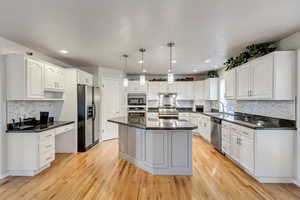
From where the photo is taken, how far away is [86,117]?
480cm

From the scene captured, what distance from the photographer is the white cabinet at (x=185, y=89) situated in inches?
282

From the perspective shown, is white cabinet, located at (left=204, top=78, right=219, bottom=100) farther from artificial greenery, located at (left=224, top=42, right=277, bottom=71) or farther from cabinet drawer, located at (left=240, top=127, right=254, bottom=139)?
cabinet drawer, located at (left=240, top=127, right=254, bottom=139)

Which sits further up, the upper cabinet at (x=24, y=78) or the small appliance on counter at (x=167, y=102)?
the upper cabinet at (x=24, y=78)

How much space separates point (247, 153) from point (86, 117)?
4054mm

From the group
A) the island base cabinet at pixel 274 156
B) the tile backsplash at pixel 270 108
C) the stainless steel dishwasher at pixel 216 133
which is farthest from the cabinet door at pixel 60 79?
the tile backsplash at pixel 270 108

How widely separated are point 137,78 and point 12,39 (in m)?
4.83

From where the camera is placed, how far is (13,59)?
3162mm

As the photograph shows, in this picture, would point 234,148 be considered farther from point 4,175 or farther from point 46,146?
point 4,175

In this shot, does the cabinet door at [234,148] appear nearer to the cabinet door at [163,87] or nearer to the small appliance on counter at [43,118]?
the cabinet door at [163,87]

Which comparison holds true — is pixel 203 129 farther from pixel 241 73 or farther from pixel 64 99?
pixel 64 99

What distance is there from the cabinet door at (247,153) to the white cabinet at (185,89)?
3.94 meters

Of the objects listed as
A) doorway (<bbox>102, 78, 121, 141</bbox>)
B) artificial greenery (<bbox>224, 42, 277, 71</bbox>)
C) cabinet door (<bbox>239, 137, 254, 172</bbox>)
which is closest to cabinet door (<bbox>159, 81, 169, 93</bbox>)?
doorway (<bbox>102, 78, 121, 141</bbox>)

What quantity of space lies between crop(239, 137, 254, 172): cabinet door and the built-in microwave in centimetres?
419

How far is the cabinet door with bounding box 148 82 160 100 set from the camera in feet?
23.5
